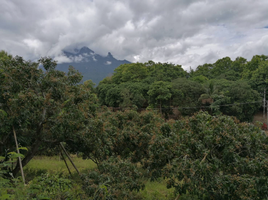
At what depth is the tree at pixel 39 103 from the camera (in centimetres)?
581

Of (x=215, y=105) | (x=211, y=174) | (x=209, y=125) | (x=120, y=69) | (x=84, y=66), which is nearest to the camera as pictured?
(x=211, y=174)

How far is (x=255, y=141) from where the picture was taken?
4.80 metres

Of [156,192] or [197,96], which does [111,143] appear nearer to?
[156,192]

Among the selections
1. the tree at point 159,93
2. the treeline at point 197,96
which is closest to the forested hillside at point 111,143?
the tree at point 159,93

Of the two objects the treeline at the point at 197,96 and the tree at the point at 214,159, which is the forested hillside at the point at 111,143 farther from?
the treeline at the point at 197,96

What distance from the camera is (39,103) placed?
229 inches

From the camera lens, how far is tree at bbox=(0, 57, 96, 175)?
5.81m

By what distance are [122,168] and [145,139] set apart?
3.84 m

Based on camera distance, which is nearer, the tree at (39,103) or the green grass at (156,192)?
the tree at (39,103)

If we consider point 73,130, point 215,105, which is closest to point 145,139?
point 73,130

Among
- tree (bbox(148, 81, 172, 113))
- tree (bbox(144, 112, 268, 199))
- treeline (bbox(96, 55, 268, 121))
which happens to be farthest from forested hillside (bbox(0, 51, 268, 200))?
treeline (bbox(96, 55, 268, 121))

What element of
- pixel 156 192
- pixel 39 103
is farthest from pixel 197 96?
pixel 39 103

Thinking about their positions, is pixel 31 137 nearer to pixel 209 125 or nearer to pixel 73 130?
pixel 73 130

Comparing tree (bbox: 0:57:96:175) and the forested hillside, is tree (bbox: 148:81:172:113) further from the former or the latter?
tree (bbox: 0:57:96:175)
